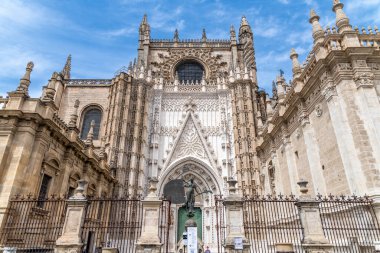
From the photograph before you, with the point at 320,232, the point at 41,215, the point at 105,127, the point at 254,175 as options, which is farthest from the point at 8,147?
the point at 254,175

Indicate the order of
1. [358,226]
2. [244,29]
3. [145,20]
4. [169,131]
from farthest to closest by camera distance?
[145,20]
[244,29]
[169,131]
[358,226]

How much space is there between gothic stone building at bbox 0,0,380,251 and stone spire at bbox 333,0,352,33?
0.25 feet

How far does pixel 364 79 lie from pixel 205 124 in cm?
1601

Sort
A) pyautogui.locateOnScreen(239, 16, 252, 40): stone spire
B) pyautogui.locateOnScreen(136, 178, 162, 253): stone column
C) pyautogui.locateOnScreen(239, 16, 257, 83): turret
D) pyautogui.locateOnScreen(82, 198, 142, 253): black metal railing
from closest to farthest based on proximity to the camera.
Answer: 1. pyautogui.locateOnScreen(136, 178, 162, 253): stone column
2. pyautogui.locateOnScreen(82, 198, 142, 253): black metal railing
3. pyautogui.locateOnScreen(239, 16, 257, 83): turret
4. pyautogui.locateOnScreen(239, 16, 252, 40): stone spire

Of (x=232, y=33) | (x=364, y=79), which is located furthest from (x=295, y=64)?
(x=232, y=33)

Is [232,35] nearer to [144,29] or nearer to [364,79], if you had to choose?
→ [144,29]

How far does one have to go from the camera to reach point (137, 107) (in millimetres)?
24922

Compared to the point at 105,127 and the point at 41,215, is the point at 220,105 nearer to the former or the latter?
the point at 105,127

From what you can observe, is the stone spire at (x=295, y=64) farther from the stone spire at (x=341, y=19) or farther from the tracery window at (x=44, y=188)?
the tracery window at (x=44, y=188)

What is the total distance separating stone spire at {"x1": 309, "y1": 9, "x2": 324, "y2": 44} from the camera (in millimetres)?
13344

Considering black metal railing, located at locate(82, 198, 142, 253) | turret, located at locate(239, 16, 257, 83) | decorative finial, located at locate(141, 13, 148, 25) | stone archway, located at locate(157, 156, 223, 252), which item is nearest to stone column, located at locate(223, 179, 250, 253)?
black metal railing, located at locate(82, 198, 142, 253)

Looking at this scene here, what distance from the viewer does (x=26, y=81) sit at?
12.0m

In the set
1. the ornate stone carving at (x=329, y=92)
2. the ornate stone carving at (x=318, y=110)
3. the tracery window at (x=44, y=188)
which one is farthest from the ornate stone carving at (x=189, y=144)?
the ornate stone carving at (x=329, y=92)

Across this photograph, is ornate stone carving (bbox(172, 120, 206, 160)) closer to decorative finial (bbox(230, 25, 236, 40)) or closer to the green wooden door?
the green wooden door
